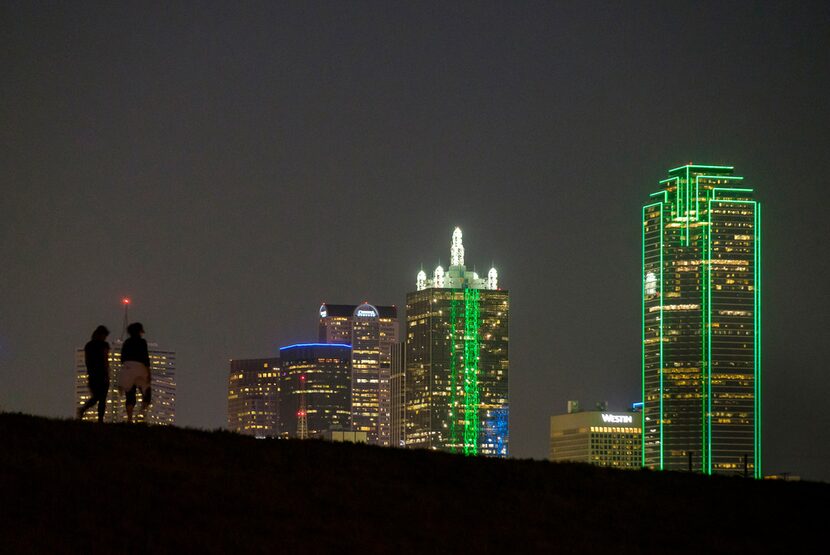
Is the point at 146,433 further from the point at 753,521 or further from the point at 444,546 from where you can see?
the point at 753,521

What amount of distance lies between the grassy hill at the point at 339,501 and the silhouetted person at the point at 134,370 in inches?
98.4

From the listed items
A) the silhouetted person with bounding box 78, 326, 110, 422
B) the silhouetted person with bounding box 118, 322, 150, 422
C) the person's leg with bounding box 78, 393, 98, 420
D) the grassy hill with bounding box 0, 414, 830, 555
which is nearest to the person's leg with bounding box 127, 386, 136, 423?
the silhouetted person with bounding box 118, 322, 150, 422

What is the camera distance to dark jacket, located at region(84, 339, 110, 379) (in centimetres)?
3459

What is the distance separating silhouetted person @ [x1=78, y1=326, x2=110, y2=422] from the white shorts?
0.34 metres

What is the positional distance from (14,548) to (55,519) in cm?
158

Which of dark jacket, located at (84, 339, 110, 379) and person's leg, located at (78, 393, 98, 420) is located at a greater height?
dark jacket, located at (84, 339, 110, 379)

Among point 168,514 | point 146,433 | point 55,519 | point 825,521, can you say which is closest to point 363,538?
point 168,514

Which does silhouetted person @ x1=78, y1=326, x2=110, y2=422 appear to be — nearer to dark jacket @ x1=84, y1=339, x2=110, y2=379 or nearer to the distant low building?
dark jacket @ x1=84, y1=339, x2=110, y2=379

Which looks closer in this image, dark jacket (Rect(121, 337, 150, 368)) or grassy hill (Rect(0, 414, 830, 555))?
grassy hill (Rect(0, 414, 830, 555))

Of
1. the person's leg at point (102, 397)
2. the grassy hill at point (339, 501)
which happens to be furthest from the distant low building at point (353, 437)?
the person's leg at point (102, 397)

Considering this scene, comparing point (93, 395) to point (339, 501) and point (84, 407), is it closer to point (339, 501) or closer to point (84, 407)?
point (84, 407)

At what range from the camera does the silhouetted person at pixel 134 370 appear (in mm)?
34688

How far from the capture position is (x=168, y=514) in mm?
25938

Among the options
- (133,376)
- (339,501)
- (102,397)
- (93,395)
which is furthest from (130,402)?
(339,501)
